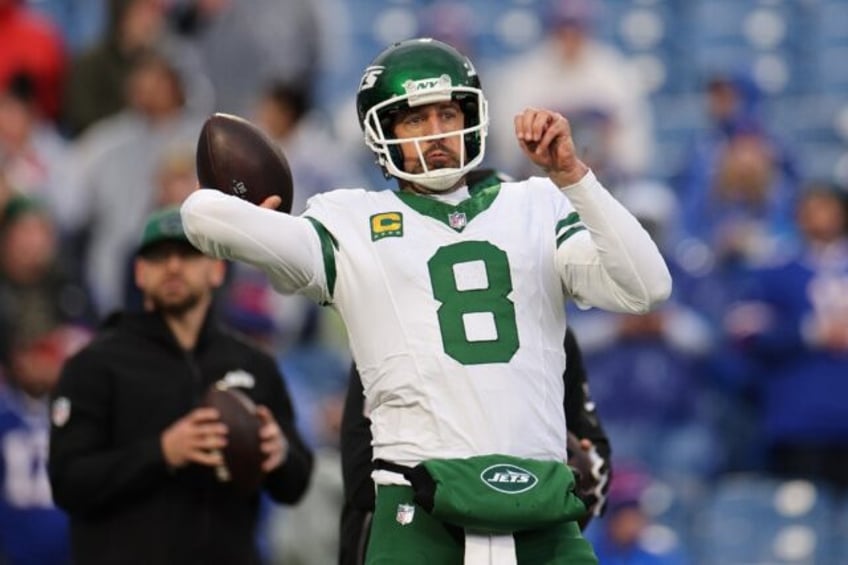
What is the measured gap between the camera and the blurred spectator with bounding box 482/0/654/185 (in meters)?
10.7

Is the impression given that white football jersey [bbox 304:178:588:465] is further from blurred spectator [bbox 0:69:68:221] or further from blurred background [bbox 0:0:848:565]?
blurred spectator [bbox 0:69:68:221]

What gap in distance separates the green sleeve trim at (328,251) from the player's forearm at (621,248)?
0.53 m

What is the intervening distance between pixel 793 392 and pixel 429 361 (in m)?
4.71

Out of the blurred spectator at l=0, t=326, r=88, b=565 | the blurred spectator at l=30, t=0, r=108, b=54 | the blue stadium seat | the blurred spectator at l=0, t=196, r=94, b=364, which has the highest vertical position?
the blurred spectator at l=30, t=0, r=108, b=54

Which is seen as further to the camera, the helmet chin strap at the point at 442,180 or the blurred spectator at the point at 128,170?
the blurred spectator at the point at 128,170

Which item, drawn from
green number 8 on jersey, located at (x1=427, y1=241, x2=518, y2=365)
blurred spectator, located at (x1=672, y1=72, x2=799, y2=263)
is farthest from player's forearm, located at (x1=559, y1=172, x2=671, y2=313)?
blurred spectator, located at (x1=672, y1=72, x2=799, y2=263)

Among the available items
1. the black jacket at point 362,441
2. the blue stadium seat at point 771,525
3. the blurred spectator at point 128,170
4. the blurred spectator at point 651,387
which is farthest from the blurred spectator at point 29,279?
the black jacket at point 362,441

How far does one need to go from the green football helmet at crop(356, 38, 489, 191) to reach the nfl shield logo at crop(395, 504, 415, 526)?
Result: 28.0 inches

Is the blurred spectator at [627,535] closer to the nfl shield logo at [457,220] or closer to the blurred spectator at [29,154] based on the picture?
the blurred spectator at [29,154]

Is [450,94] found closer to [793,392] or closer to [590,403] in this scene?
[590,403]

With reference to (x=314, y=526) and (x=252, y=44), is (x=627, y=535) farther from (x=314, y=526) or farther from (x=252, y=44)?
(x=252, y=44)

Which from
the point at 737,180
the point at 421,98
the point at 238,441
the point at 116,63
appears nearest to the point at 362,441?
the point at 238,441

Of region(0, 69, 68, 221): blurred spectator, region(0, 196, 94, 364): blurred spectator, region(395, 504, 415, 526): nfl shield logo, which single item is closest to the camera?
region(395, 504, 415, 526): nfl shield logo

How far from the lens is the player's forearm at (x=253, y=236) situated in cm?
466
